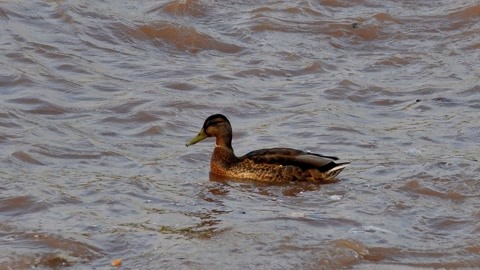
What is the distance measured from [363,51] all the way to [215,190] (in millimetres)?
5148

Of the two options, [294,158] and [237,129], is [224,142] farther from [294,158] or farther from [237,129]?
[237,129]

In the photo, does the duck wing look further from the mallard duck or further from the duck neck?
the duck neck

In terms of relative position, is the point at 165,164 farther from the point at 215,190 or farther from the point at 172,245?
the point at 172,245

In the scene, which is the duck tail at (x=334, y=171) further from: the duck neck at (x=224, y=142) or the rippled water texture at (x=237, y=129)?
the duck neck at (x=224, y=142)

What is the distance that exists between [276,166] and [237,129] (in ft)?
4.80

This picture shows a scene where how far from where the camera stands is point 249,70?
1374 cm

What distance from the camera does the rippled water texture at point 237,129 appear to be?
849 centimetres

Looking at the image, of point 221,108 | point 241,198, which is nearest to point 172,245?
point 241,198

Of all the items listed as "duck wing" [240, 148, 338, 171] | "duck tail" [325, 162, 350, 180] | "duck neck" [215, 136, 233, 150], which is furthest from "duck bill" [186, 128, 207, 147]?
"duck tail" [325, 162, 350, 180]

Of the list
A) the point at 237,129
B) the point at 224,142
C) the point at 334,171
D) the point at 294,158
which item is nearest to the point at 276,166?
the point at 294,158

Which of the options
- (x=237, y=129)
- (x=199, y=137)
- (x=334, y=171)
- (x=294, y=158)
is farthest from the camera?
(x=237, y=129)

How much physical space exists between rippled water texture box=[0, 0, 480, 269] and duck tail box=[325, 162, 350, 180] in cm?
9

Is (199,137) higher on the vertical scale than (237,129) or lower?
higher

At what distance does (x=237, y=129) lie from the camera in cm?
1207
